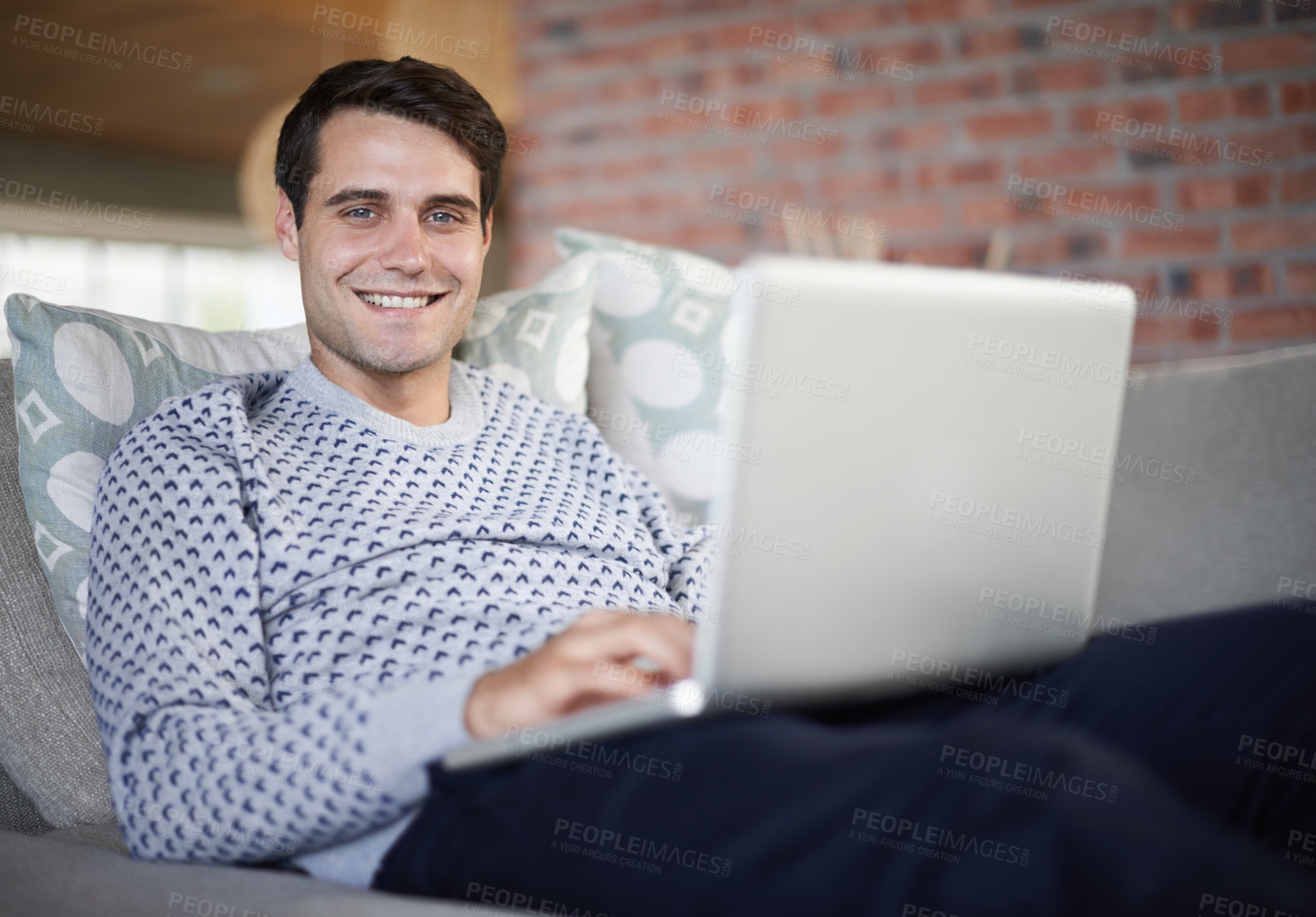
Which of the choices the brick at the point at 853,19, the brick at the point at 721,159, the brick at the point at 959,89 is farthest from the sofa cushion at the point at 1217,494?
the brick at the point at 721,159

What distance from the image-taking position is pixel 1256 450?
4.48 ft

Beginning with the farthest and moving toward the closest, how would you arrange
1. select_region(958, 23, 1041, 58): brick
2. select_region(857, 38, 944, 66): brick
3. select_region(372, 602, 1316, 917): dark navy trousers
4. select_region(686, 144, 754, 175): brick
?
select_region(686, 144, 754, 175): brick < select_region(857, 38, 944, 66): brick < select_region(958, 23, 1041, 58): brick < select_region(372, 602, 1316, 917): dark navy trousers

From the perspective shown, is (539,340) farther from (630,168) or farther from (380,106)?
(630,168)

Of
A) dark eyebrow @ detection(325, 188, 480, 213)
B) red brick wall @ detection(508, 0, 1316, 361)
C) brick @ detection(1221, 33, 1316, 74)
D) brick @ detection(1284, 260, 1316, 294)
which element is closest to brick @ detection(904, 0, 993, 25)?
red brick wall @ detection(508, 0, 1316, 361)

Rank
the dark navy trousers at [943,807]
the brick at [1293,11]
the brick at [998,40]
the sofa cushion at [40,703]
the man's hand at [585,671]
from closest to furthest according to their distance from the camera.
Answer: the dark navy trousers at [943,807] < the man's hand at [585,671] < the sofa cushion at [40,703] < the brick at [1293,11] < the brick at [998,40]

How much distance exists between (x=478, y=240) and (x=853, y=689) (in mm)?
833

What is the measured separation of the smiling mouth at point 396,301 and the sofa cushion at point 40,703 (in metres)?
0.44

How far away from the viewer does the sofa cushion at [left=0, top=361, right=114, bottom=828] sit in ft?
3.46

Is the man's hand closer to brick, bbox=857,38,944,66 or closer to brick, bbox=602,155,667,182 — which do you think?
brick, bbox=857,38,944,66

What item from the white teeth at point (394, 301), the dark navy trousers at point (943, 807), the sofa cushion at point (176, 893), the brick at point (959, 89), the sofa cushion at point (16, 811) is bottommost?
the sofa cushion at point (16, 811)

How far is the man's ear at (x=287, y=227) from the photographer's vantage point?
1.33 metres

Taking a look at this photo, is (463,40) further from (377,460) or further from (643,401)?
(377,460)

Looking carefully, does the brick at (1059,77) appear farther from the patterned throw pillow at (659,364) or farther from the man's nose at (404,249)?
the man's nose at (404,249)

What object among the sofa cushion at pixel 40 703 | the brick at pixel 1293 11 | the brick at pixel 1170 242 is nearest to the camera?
the sofa cushion at pixel 40 703
